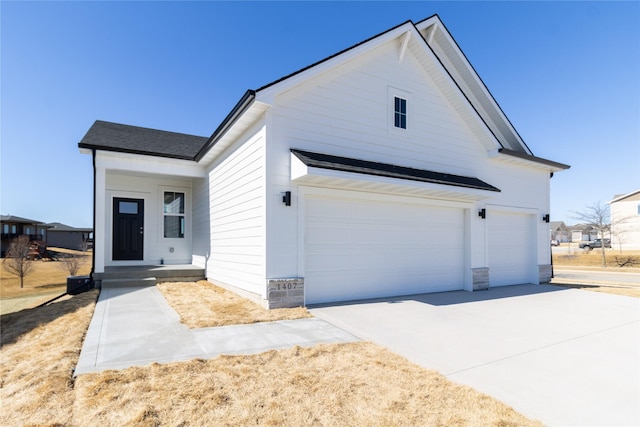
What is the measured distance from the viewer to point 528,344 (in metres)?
4.56

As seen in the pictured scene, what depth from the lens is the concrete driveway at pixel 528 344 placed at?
2951 millimetres

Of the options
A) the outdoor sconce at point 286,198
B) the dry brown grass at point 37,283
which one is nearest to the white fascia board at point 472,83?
the outdoor sconce at point 286,198

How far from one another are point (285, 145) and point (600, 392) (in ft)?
19.6

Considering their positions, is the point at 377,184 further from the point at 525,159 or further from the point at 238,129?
the point at 525,159

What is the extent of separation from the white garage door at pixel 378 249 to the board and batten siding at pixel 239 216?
1.08 m

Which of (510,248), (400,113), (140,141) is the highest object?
(400,113)

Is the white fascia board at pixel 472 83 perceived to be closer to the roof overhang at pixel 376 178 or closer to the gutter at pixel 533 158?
the gutter at pixel 533 158

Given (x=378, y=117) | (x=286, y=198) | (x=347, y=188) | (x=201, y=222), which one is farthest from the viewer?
(x=201, y=222)

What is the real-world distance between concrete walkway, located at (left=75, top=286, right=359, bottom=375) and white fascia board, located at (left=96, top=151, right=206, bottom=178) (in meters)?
4.58

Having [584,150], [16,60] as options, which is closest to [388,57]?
[16,60]

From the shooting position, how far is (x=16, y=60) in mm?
8477

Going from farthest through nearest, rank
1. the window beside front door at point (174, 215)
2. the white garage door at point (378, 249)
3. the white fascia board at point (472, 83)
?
the window beside front door at point (174, 215), the white fascia board at point (472, 83), the white garage door at point (378, 249)

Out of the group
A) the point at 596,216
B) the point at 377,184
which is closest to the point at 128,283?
the point at 377,184

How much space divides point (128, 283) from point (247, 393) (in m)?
7.37
